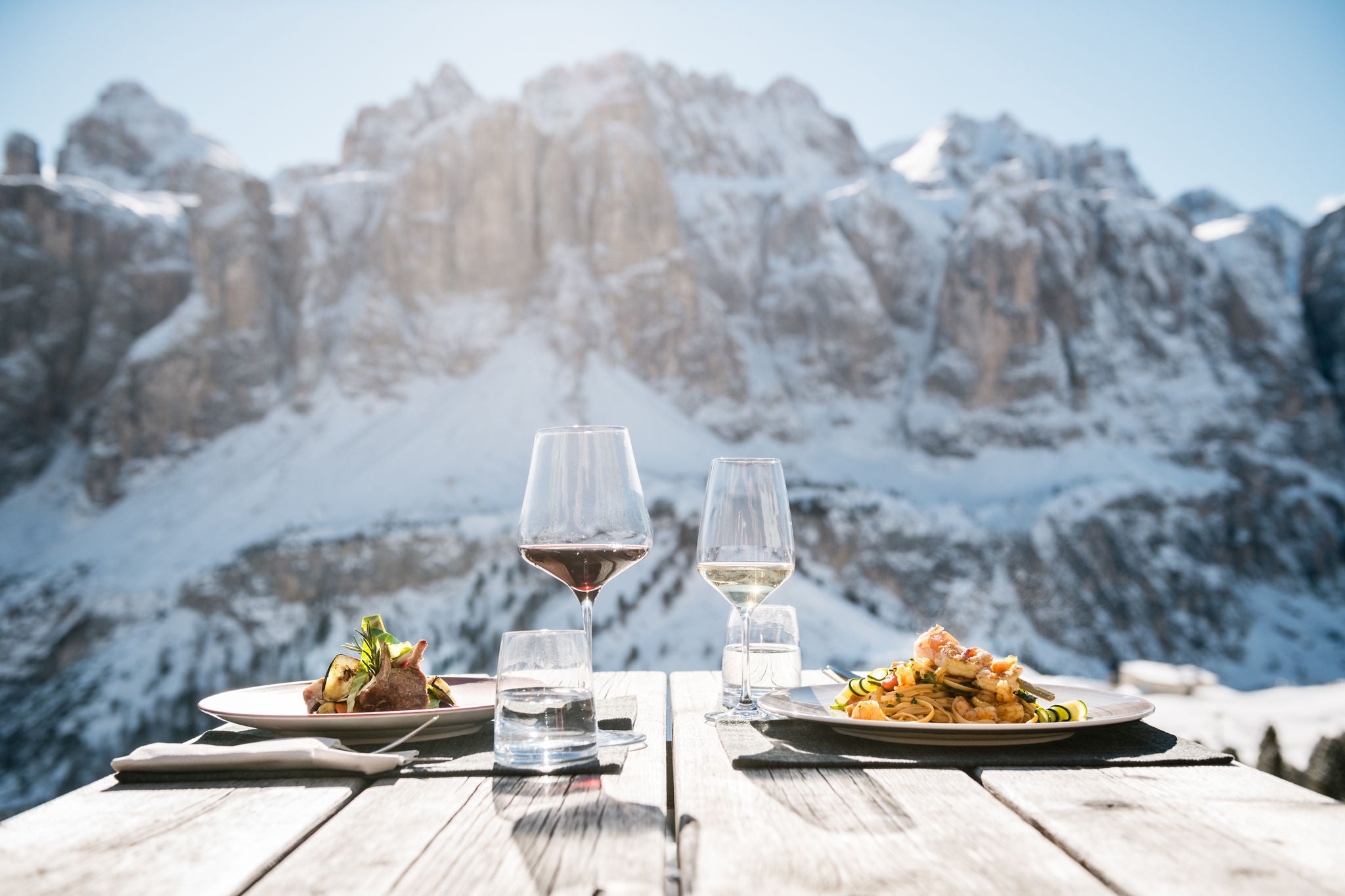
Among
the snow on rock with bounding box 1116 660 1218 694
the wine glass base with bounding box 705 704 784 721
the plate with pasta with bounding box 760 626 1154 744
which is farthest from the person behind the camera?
the snow on rock with bounding box 1116 660 1218 694

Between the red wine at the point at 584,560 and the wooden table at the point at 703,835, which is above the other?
the red wine at the point at 584,560

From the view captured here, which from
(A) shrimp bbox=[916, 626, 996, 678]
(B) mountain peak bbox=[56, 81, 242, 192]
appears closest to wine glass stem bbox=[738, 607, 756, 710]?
(A) shrimp bbox=[916, 626, 996, 678]

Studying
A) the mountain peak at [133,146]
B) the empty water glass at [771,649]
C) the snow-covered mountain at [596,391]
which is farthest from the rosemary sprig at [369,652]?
the mountain peak at [133,146]

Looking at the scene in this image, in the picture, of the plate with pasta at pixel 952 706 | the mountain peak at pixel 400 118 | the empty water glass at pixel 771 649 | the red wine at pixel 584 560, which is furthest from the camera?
the mountain peak at pixel 400 118

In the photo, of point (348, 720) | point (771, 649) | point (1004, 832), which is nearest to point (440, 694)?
point (348, 720)

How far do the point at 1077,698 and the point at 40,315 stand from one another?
6098 cm

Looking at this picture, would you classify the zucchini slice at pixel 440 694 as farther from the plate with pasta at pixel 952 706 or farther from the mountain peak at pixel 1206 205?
the mountain peak at pixel 1206 205

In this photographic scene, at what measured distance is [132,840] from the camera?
0.93m

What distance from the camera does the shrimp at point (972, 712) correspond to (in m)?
1.29

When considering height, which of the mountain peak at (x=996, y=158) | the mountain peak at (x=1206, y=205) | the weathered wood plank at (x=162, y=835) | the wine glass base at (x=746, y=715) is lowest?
the wine glass base at (x=746, y=715)

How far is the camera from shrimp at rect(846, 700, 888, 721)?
1315 millimetres

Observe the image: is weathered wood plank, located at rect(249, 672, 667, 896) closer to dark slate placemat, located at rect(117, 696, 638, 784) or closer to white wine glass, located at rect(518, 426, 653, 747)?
dark slate placemat, located at rect(117, 696, 638, 784)

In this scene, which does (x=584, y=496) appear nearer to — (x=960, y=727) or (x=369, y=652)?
(x=369, y=652)

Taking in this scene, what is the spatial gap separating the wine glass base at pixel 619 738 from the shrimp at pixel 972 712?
1.46ft
